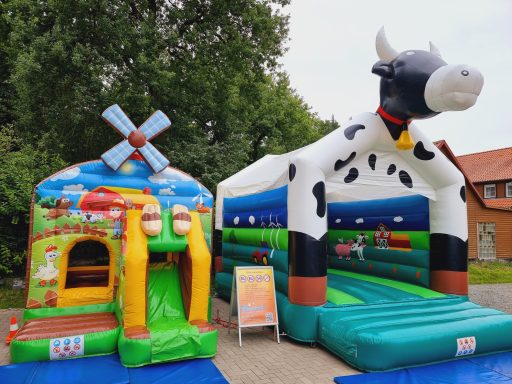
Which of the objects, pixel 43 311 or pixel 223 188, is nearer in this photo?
pixel 43 311

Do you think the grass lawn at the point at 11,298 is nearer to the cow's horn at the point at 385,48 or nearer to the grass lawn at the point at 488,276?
the cow's horn at the point at 385,48

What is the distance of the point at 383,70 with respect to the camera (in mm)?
4625

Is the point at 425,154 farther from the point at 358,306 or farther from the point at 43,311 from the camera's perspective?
the point at 43,311

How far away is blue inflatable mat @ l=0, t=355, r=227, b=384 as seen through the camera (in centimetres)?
340

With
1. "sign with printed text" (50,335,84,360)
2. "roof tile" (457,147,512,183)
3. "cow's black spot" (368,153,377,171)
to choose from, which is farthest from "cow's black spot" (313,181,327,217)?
"roof tile" (457,147,512,183)

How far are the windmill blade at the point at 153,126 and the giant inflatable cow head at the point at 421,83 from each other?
3206 mm

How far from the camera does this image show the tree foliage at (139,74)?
27.4 ft

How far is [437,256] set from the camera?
A: 525 cm

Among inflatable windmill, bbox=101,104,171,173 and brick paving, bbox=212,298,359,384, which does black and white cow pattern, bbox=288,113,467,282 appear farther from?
inflatable windmill, bbox=101,104,171,173

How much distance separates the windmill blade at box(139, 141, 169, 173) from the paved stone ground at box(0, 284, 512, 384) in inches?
95.7

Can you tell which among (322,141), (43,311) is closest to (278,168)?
(322,141)

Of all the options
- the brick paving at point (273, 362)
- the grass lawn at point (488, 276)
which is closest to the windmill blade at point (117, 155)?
the brick paving at point (273, 362)

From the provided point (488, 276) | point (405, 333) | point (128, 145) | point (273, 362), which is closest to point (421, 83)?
point (405, 333)

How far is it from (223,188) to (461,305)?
4372 millimetres
